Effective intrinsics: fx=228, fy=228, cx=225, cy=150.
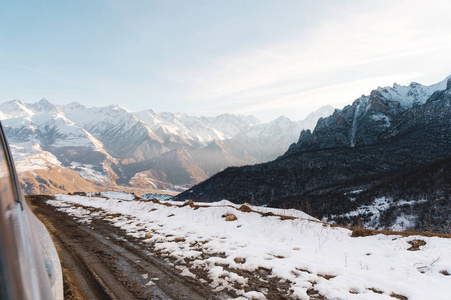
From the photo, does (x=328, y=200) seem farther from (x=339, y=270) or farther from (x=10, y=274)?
(x=10, y=274)

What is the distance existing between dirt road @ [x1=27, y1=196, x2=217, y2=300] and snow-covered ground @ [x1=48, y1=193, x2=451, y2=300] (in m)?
0.44

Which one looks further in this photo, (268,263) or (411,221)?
(411,221)

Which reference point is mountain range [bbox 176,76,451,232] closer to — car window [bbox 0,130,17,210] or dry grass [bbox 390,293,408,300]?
dry grass [bbox 390,293,408,300]

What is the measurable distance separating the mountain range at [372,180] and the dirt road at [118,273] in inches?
1875

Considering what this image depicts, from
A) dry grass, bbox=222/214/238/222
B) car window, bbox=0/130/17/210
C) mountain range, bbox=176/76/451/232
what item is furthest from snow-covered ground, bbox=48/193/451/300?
mountain range, bbox=176/76/451/232

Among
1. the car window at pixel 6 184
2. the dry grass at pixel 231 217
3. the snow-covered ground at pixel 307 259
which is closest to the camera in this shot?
the car window at pixel 6 184

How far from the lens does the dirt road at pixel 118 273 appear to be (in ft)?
14.8

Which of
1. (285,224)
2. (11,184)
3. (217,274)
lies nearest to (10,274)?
(11,184)

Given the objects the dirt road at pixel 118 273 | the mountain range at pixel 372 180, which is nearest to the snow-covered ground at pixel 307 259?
the dirt road at pixel 118 273

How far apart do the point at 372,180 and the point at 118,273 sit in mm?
118851

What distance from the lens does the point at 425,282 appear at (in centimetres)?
477

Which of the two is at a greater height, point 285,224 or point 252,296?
point 252,296

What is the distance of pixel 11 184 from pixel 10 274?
69 cm

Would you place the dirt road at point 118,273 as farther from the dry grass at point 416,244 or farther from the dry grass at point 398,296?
the dry grass at point 416,244
